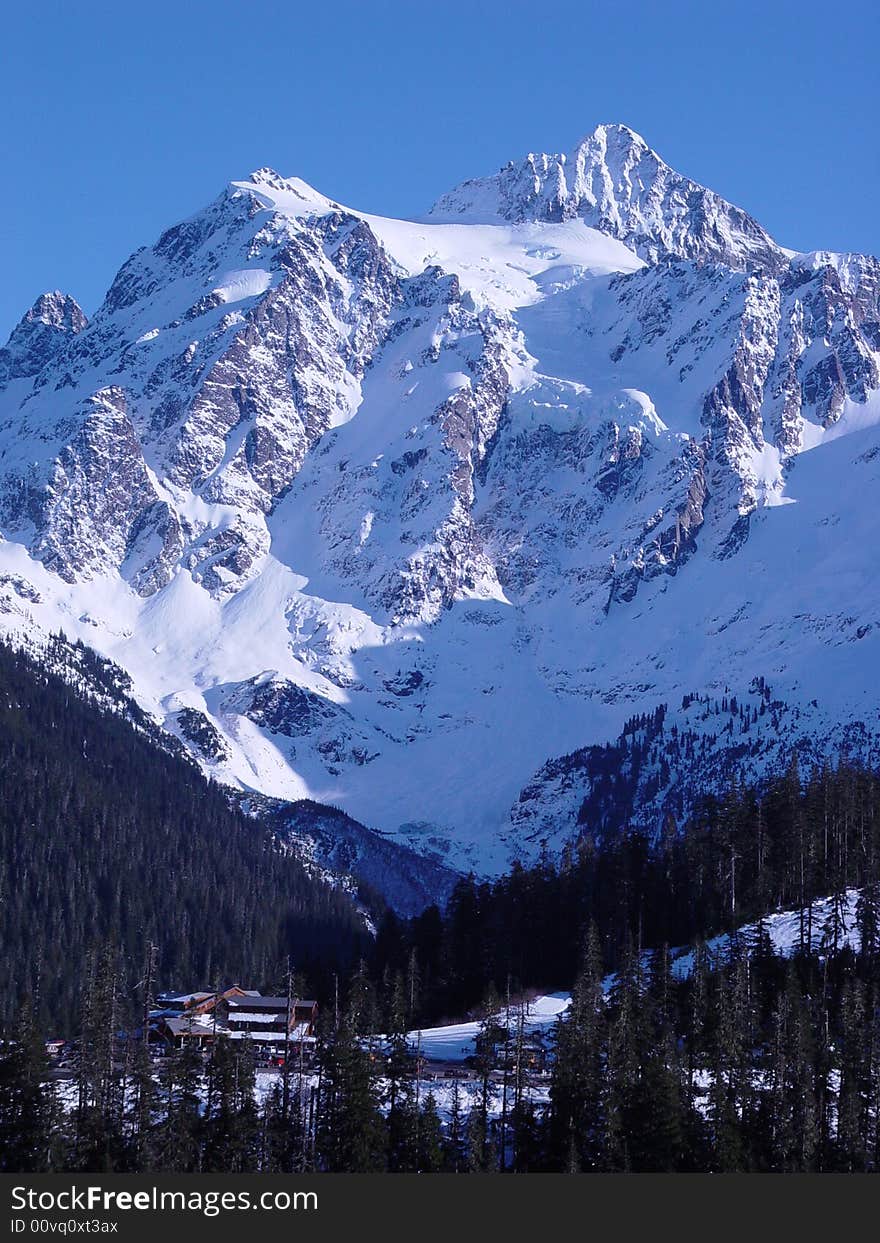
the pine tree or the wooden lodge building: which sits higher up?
the wooden lodge building

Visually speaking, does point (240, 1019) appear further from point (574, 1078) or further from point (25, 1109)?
point (25, 1109)

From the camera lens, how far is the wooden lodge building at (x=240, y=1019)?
13088 cm

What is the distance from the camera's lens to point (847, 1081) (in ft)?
345

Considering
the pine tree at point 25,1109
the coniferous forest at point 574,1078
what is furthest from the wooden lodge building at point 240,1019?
the pine tree at point 25,1109

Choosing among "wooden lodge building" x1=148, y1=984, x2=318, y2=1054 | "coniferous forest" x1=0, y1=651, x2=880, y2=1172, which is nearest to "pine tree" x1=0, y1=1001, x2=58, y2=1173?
"coniferous forest" x1=0, y1=651, x2=880, y2=1172

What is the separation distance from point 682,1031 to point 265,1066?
29049 millimetres

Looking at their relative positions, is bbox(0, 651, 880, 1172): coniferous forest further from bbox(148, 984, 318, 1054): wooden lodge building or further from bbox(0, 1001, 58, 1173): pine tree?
bbox(148, 984, 318, 1054): wooden lodge building

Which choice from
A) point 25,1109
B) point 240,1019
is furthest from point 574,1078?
point 240,1019

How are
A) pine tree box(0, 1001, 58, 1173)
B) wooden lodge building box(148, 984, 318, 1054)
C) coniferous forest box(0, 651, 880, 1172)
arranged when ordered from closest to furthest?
pine tree box(0, 1001, 58, 1173) → coniferous forest box(0, 651, 880, 1172) → wooden lodge building box(148, 984, 318, 1054)

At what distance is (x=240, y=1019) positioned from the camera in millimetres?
140625

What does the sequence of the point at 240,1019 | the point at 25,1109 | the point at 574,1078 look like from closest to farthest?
1. the point at 25,1109
2. the point at 574,1078
3. the point at 240,1019

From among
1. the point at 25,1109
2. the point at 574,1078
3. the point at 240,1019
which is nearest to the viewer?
the point at 25,1109

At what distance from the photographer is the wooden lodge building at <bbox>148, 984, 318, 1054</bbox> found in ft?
429

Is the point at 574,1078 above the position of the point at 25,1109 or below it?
above
